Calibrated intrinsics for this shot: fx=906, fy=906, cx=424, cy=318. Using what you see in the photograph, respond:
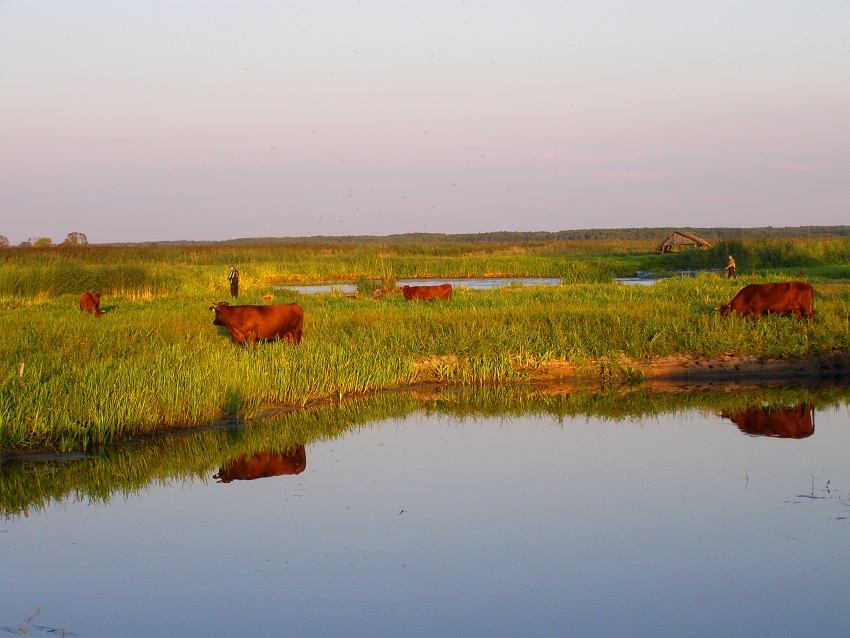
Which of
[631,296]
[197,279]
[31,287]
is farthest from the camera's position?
[197,279]

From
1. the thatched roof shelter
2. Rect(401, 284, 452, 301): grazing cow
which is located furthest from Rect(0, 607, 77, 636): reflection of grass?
the thatched roof shelter

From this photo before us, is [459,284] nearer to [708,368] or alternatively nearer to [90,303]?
[90,303]

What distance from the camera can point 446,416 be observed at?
13.1 meters

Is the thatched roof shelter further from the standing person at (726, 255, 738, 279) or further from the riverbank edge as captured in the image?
the riverbank edge

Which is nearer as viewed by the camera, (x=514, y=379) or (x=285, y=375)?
(x=285, y=375)

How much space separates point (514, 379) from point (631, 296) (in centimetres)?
682

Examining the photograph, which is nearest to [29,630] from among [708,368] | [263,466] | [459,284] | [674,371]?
[263,466]

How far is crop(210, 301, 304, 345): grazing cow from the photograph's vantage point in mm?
15172

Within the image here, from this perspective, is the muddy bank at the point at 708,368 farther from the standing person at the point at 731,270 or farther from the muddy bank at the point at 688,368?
the standing person at the point at 731,270

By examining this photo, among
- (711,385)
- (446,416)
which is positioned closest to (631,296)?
(711,385)

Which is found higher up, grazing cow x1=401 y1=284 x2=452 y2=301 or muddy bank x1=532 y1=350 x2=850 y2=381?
grazing cow x1=401 y1=284 x2=452 y2=301

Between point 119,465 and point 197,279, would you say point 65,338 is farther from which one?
point 197,279

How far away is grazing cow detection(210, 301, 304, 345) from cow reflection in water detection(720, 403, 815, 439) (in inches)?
285

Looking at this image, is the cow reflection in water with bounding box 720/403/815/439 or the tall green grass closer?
the tall green grass
